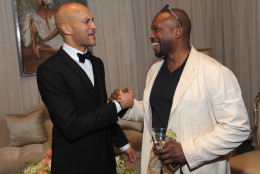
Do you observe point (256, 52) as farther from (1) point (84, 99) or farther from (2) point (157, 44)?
(1) point (84, 99)

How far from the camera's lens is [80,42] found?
7.73 feet

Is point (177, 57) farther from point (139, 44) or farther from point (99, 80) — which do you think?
point (139, 44)

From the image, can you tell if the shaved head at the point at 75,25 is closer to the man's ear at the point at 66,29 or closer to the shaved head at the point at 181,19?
the man's ear at the point at 66,29

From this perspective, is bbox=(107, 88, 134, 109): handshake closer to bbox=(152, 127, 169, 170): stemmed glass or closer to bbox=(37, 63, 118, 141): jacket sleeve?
bbox=(37, 63, 118, 141): jacket sleeve

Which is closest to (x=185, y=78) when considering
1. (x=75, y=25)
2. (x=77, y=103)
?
(x=77, y=103)

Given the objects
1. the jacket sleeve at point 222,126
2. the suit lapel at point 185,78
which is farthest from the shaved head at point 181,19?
the jacket sleeve at point 222,126

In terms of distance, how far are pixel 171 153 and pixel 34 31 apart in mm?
4133

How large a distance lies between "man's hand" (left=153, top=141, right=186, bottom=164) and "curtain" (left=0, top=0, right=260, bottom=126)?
402cm

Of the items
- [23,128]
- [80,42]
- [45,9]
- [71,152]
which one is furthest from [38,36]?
[71,152]

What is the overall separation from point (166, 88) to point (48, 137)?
3.21 meters

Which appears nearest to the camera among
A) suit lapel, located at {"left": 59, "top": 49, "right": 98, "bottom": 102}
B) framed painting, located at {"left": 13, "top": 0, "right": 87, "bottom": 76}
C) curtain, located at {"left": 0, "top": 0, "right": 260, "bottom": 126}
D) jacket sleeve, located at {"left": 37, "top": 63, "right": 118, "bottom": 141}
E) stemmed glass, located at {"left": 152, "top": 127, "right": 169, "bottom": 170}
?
stemmed glass, located at {"left": 152, "top": 127, "right": 169, "bottom": 170}

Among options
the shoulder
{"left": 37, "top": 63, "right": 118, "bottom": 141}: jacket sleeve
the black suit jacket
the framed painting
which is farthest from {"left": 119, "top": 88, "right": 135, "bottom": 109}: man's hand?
the framed painting

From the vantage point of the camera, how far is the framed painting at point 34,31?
17.3 feet

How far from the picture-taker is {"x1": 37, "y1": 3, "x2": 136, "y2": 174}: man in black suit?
6.82ft
